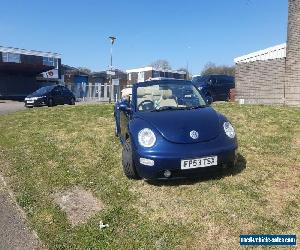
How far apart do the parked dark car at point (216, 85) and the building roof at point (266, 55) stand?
199cm

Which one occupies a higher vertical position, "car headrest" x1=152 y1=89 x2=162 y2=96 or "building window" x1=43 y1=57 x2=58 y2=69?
"building window" x1=43 y1=57 x2=58 y2=69

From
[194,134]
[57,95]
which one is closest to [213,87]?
[57,95]

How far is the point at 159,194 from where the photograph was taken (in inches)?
219

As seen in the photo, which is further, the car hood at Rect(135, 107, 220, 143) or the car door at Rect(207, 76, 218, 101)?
the car door at Rect(207, 76, 218, 101)

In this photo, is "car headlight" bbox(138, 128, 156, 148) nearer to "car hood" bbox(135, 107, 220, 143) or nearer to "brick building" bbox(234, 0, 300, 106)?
"car hood" bbox(135, 107, 220, 143)

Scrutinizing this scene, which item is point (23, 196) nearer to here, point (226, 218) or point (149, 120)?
point (149, 120)

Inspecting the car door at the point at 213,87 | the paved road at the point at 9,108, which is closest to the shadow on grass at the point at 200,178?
the paved road at the point at 9,108

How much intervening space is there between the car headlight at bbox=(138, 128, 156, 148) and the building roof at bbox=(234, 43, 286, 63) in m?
14.4

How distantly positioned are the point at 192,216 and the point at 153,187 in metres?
1.09

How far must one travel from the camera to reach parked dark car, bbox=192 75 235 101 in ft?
76.5

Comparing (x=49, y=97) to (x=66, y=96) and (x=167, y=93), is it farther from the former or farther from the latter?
(x=167, y=93)

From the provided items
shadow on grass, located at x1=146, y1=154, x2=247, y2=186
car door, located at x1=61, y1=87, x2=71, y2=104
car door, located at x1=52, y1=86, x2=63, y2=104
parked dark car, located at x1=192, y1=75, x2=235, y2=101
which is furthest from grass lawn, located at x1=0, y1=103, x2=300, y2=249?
car door, located at x1=61, y1=87, x2=71, y2=104

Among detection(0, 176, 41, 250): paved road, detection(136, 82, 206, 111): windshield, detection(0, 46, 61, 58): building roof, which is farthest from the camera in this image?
detection(0, 46, 61, 58): building roof

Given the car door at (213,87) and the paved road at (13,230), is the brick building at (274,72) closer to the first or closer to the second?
the car door at (213,87)
